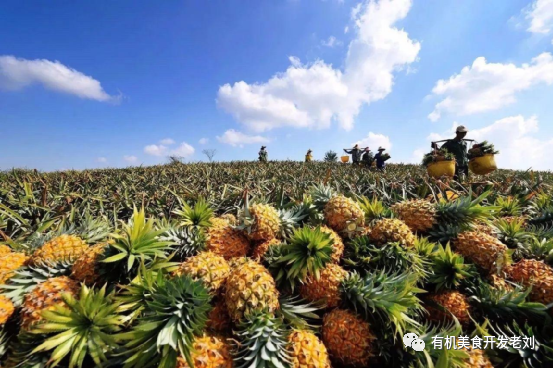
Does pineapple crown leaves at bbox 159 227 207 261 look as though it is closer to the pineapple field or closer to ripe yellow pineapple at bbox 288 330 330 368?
the pineapple field

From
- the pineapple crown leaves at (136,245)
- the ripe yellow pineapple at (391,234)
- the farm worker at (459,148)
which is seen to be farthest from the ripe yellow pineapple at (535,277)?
the farm worker at (459,148)

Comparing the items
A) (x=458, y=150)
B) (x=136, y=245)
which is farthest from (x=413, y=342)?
(x=458, y=150)

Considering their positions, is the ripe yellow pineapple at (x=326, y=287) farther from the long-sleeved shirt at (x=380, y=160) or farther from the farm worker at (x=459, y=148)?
the long-sleeved shirt at (x=380, y=160)

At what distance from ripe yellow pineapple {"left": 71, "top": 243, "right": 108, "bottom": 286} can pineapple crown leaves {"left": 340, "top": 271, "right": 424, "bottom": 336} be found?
3.95 ft

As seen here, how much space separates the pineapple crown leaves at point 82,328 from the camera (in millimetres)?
957

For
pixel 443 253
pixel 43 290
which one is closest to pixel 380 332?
pixel 443 253

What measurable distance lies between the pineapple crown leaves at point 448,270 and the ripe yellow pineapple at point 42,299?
1.84 meters

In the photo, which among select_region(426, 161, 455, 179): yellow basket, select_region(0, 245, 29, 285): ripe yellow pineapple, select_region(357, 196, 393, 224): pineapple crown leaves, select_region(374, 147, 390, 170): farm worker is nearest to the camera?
select_region(0, 245, 29, 285): ripe yellow pineapple

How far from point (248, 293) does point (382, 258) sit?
2.67ft

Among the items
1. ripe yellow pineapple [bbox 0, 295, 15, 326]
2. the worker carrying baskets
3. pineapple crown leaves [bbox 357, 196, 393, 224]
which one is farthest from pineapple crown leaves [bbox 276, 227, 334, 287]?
the worker carrying baskets

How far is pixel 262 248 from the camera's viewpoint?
5.11 ft

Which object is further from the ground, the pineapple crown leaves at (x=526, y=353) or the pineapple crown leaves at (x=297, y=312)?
the pineapple crown leaves at (x=297, y=312)

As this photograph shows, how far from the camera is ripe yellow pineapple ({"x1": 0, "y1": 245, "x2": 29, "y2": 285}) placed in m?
1.30

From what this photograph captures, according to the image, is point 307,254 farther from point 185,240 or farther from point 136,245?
point 136,245
